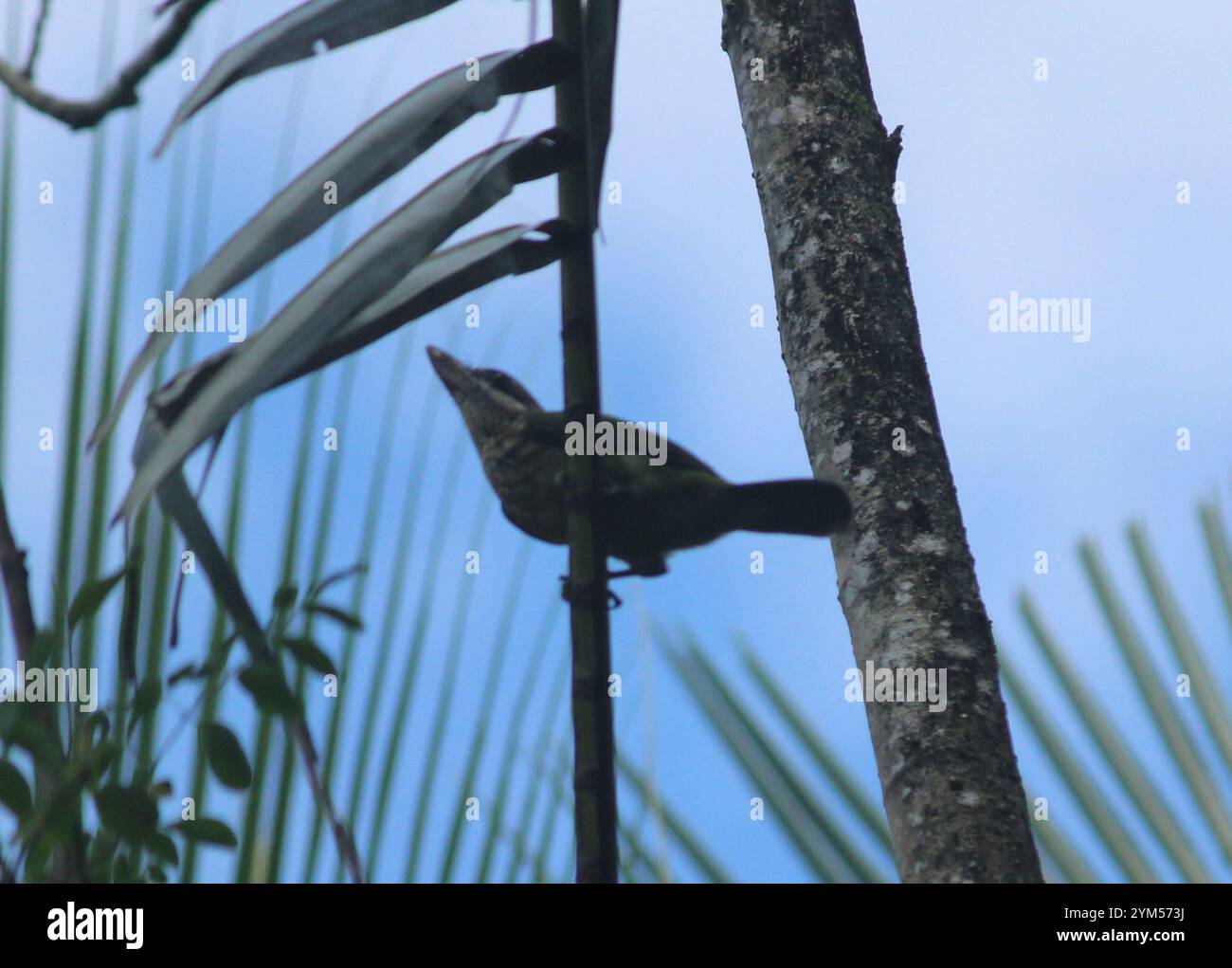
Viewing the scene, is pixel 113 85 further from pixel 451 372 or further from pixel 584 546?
pixel 451 372

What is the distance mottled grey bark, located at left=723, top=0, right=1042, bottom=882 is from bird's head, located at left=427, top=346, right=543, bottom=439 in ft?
1.64

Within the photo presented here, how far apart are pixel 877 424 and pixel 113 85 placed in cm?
113

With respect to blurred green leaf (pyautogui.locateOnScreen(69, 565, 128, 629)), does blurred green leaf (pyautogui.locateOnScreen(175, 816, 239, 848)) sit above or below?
below

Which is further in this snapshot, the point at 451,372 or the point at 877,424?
the point at 451,372

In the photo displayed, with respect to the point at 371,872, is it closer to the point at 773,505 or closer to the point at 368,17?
the point at 368,17

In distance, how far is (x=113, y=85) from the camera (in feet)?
4.58

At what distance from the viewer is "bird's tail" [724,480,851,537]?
1.91m

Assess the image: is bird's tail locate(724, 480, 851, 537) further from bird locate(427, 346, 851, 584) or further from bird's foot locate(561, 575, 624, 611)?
bird's foot locate(561, 575, 624, 611)

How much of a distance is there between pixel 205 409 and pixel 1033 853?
45.7 inches

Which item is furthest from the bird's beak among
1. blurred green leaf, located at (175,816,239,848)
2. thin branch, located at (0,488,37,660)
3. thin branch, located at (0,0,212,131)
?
blurred green leaf, located at (175,816,239,848)

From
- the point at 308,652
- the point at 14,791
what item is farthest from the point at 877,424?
the point at 14,791

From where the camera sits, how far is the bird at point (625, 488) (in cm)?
217

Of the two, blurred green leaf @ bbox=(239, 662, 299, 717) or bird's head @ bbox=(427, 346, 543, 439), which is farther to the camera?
bird's head @ bbox=(427, 346, 543, 439)
